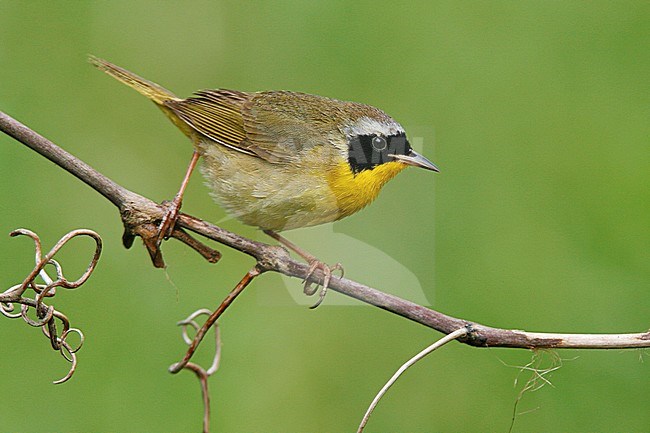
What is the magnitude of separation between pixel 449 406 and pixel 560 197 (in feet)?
3.65

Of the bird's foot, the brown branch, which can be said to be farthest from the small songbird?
the bird's foot

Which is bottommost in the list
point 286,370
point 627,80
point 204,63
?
point 286,370

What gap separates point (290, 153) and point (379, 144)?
0.32 m

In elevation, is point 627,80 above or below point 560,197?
above

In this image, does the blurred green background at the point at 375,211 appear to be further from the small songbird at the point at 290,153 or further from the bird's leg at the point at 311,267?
the small songbird at the point at 290,153

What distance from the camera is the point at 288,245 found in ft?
8.20

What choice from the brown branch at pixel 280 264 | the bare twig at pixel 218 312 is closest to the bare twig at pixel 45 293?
the brown branch at pixel 280 264

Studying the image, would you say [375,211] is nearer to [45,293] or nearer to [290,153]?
[290,153]

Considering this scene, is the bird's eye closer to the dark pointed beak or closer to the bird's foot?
the dark pointed beak

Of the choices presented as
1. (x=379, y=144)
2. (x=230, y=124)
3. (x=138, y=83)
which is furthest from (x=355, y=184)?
(x=138, y=83)

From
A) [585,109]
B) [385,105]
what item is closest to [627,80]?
[585,109]

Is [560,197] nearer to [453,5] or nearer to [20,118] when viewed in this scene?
[453,5]

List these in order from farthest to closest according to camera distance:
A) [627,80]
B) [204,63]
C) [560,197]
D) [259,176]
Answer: [627,80] → [560,197] → [204,63] → [259,176]

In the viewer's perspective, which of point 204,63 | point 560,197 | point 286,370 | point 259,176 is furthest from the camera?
point 560,197
